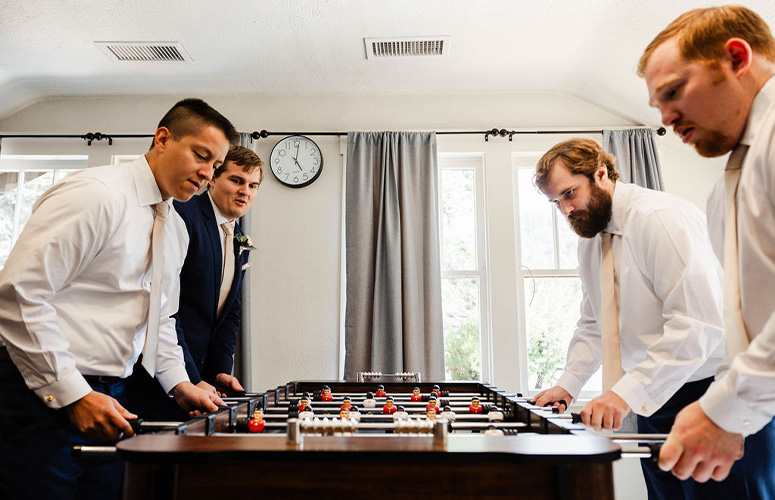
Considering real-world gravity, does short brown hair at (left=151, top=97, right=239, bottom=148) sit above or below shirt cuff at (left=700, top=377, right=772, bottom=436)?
above

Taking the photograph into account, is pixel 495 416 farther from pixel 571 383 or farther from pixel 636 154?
pixel 636 154

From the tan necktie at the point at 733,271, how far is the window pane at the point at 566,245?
10.1ft

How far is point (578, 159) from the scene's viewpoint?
215 centimetres

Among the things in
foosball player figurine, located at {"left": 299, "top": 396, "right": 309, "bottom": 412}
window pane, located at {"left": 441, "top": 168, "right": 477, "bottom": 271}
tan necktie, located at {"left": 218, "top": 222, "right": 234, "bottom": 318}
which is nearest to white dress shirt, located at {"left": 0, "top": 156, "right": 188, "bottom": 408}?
foosball player figurine, located at {"left": 299, "top": 396, "right": 309, "bottom": 412}

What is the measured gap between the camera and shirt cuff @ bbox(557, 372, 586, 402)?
7.09ft

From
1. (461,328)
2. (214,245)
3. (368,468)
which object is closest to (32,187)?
(214,245)

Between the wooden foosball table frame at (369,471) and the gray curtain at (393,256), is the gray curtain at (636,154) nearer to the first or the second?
the gray curtain at (393,256)

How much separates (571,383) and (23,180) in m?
4.67

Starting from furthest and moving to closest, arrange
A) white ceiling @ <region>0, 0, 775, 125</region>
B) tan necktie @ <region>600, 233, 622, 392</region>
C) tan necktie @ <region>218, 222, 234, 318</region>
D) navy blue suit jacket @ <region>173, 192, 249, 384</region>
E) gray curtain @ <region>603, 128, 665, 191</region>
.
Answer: gray curtain @ <region>603, 128, 665, 191</region> < white ceiling @ <region>0, 0, 775, 125</region> < tan necktie @ <region>218, 222, 234, 318</region> < navy blue suit jacket @ <region>173, 192, 249, 384</region> < tan necktie @ <region>600, 233, 622, 392</region>

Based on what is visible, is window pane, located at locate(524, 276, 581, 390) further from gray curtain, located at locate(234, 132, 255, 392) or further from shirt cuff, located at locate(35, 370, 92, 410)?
shirt cuff, located at locate(35, 370, 92, 410)

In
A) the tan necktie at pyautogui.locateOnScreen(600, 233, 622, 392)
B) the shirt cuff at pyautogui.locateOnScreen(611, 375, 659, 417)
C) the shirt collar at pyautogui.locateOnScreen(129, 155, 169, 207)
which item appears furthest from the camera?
the tan necktie at pyautogui.locateOnScreen(600, 233, 622, 392)

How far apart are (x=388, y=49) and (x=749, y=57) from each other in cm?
292

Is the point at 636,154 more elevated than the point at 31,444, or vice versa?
the point at 636,154

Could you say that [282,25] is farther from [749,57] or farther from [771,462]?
[771,462]
